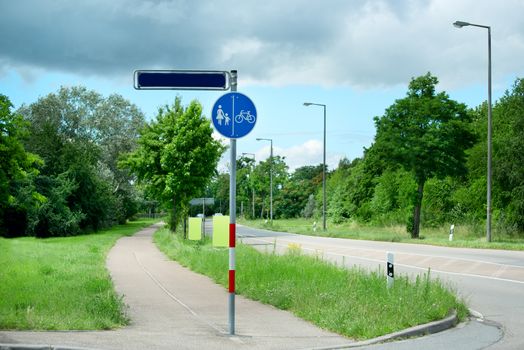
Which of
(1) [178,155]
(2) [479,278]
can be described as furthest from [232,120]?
(1) [178,155]

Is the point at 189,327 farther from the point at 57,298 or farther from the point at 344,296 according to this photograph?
the point at 57,298

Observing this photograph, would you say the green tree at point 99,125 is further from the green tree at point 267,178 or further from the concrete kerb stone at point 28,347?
the concrete kerb stone at point 28,347

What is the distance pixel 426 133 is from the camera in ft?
119

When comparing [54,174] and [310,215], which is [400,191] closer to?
[54,174]

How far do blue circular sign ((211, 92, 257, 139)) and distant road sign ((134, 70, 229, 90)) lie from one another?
361 mm

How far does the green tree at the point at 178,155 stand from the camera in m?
32.0

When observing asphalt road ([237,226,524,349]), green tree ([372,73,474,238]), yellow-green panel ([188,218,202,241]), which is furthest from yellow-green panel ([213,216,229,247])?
green tree ([372,73,474,238])

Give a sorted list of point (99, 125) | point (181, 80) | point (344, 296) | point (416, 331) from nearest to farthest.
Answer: point (416, 331), point (181, 80), point (344, 296), point (99, 125)

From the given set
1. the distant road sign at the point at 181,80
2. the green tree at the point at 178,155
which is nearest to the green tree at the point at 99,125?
the green tree at the point at 178,155

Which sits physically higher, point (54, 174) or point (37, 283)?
point (54, 174)

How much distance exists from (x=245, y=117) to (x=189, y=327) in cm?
326

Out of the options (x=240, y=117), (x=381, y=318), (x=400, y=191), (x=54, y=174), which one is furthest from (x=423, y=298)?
(x=400, y=191)

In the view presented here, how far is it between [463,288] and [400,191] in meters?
41.6

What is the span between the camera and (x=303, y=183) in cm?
12094
